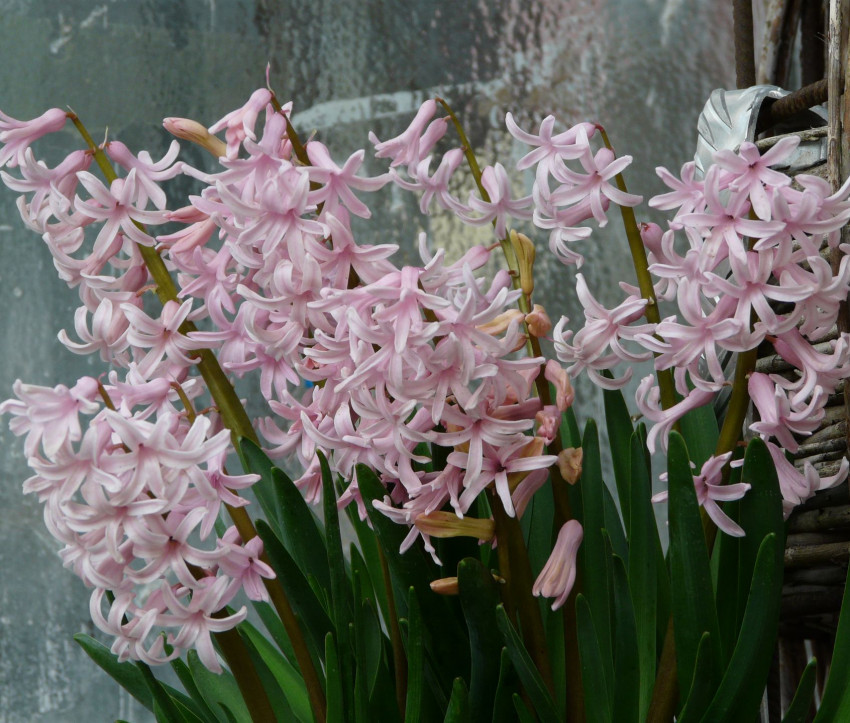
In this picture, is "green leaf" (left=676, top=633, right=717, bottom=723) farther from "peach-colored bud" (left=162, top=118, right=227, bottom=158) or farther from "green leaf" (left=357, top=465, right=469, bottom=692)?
"peach-colored bud" (left=162, top=118, right=227, bottom=158)

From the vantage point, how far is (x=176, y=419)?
0.44m

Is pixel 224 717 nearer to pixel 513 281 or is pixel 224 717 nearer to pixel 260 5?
pixel 513 281

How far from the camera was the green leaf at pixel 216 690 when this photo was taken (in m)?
0.58

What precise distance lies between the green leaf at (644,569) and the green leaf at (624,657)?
0.05m

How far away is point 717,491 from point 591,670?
102mm

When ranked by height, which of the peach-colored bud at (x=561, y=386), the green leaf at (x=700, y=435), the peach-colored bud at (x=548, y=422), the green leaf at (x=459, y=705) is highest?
the peach-colored bud at (x=561, y=386)

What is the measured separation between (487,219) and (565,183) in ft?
0.14

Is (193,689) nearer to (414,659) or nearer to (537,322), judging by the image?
(414,659)

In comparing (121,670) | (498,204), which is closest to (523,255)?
(498,204)

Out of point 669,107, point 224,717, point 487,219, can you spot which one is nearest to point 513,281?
point 487,219

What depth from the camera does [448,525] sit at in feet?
1.38

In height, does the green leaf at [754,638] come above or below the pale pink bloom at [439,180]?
below

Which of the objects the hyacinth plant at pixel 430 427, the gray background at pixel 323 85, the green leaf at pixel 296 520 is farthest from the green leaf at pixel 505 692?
the gray background at pixel 323 85

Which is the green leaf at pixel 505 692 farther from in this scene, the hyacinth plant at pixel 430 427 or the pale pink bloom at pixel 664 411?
the pale pink bloom at pixel 664 411
